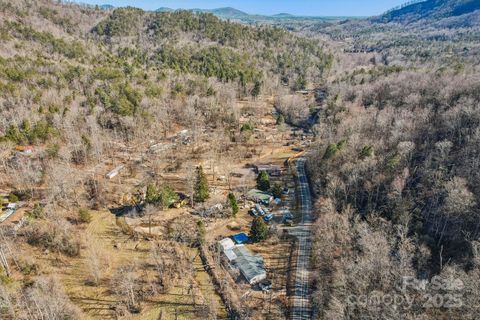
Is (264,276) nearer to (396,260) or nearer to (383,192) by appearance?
(396,260)

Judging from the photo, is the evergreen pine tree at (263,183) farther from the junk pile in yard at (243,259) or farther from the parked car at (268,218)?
the junk pile in yard at (243,259)

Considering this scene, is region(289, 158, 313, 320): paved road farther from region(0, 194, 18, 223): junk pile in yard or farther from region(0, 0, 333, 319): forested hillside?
region(0, 194, 18, 223): junk pile in yard

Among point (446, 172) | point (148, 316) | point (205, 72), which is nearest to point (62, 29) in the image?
point (205, 72)

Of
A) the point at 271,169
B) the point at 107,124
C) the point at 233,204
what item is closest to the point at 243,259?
the point at 233,204

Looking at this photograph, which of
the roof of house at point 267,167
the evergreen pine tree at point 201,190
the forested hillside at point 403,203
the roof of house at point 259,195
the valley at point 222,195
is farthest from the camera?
the roof of house at point 267,167

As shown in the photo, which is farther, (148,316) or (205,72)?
(205,72)

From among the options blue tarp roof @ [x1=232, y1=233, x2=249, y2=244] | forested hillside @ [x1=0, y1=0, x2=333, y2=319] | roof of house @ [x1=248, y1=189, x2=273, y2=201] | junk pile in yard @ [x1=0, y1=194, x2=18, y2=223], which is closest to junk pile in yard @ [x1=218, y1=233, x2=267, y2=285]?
blue tarp roof @ [x1=232, y1=233, x2=249, y2=244]

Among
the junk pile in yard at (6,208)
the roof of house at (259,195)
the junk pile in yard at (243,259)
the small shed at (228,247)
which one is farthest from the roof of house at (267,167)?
the junk pile in yard at (6,208)
